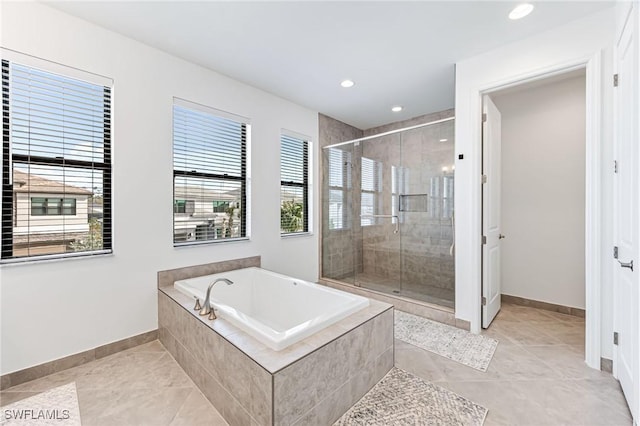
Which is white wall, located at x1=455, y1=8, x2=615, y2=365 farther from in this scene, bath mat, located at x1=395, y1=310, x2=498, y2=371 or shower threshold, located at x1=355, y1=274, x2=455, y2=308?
shower threshold, located at x1=355, y1=274, x2=455, y2=308

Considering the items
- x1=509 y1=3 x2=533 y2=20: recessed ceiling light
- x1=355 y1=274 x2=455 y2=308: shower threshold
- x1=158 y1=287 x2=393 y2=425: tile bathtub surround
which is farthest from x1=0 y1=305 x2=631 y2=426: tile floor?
x1=509 y1=3 x2=533 y2=20: recessed ceiling light

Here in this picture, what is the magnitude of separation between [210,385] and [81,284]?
1.35 meters

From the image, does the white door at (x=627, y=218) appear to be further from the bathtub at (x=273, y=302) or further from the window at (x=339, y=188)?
the window at (x=339, y=188)

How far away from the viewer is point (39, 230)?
6.52 ft

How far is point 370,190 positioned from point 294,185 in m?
1.12

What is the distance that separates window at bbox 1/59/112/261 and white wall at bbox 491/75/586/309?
393 cm

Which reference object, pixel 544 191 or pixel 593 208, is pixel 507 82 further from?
pixel 544 191

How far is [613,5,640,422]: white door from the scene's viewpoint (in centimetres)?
144

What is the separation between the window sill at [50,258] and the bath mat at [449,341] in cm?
269

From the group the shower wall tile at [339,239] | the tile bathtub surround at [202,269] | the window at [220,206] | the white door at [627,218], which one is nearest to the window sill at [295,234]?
the shower wall tile at [339,239]

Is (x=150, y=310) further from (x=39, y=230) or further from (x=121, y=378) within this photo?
(x=39, y=230)

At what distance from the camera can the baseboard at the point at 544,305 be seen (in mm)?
3020

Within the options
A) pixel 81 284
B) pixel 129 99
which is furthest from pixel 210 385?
pixel 129 99

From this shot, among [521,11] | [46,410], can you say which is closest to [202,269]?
[46,410]
